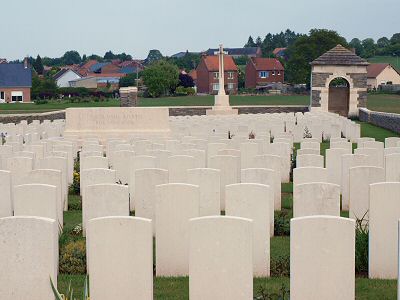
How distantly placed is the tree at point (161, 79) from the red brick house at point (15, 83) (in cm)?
1213

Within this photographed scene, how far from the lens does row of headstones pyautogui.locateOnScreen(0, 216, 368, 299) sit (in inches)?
227

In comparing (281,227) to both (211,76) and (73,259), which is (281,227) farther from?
(211,76)

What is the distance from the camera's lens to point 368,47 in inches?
6156

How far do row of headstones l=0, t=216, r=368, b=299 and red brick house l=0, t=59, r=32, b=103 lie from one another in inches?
2804

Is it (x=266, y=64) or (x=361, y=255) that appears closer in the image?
(x=361, y=255)

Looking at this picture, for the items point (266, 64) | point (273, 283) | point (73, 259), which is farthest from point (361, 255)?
point (266, 64)

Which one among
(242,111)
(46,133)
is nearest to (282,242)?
(46,133)

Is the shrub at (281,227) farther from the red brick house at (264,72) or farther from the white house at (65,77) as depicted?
the white house at (65,77)

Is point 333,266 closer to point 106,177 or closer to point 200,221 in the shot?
point 200,221

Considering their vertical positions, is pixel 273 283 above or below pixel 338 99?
below

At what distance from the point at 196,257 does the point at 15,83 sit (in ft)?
242

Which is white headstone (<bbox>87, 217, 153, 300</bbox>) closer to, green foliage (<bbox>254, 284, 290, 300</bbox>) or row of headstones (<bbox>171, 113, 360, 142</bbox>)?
green foliage (<bbox>254, 284, 290, 300</bbox>)

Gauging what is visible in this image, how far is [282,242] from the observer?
856 cm

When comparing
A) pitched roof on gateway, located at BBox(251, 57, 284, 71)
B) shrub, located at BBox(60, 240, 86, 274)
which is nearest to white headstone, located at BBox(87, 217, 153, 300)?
shrub, located at BBox(60, 240, 86, 274)
